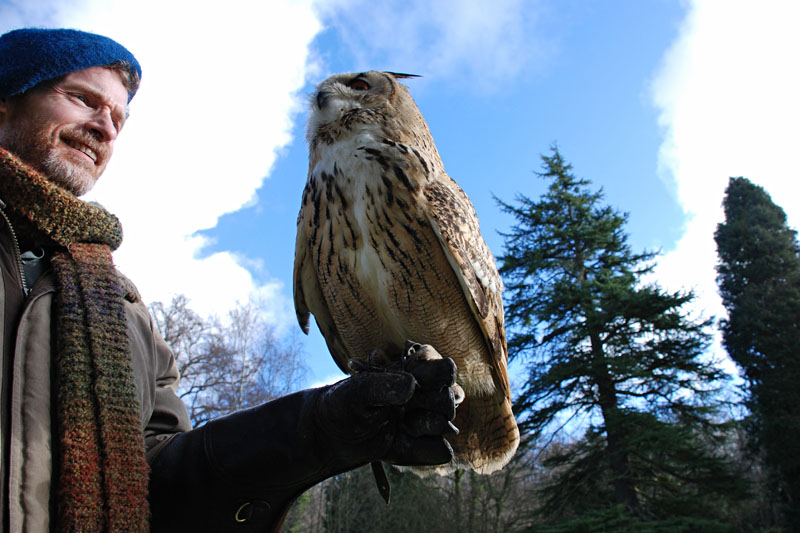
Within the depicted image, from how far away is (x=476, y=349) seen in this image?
2453mm

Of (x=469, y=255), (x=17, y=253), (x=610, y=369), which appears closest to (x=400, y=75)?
(x=469, y=255)

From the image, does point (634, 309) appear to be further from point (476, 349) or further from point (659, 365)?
point (476, 349)

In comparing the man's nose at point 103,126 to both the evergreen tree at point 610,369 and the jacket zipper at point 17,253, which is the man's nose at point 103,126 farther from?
the evergreen tree at point 610,369

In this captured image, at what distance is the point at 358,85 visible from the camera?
2.85 meters

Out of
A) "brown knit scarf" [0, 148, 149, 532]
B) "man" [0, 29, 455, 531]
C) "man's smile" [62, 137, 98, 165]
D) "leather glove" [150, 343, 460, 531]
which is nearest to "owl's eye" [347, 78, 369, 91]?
"man" [0, 29, 455, 531]

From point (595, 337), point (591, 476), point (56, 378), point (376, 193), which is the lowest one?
point (591, 476)

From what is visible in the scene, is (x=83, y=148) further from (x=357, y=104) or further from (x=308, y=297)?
(x=357, y=104)

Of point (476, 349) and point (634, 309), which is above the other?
point (634, 309)

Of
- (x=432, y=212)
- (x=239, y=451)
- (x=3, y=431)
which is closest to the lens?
(x=3, y=431)

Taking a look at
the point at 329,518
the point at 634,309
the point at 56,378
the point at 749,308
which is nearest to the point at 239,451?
the point at 56,378

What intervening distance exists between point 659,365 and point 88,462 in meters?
18.9

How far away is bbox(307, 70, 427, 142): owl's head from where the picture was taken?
2615 millimetres

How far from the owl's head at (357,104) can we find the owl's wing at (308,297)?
18.9 inches

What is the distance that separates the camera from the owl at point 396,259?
2.23 metres
